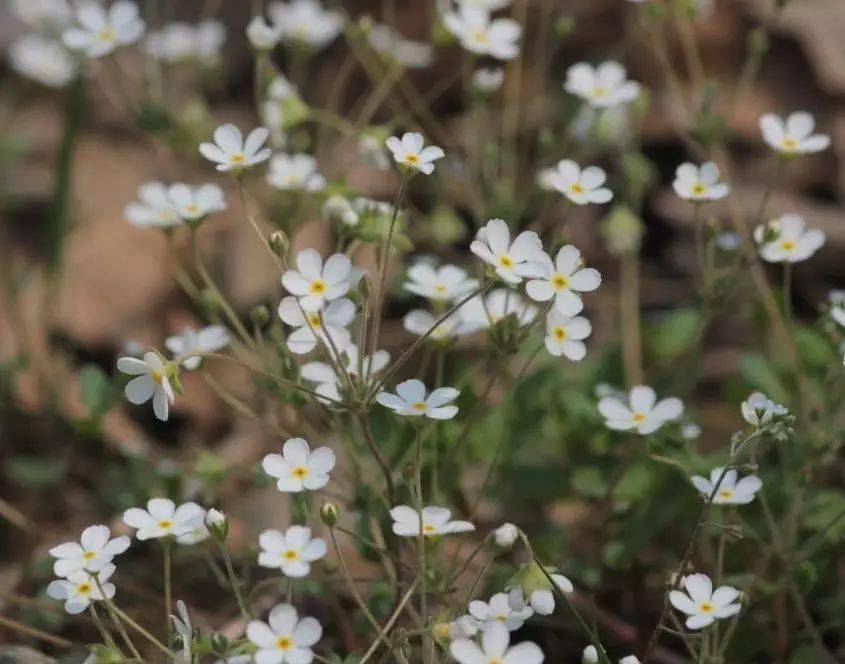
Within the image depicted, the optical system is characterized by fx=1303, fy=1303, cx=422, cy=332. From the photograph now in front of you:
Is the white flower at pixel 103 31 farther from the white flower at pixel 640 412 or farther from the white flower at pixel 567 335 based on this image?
the white flower at pixel 640 412

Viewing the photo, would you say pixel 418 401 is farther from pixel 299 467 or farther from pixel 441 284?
pixel 441 284

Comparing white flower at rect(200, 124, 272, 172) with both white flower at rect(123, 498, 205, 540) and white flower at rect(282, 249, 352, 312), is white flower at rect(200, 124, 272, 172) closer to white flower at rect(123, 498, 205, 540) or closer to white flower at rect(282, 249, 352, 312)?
white flower at rect(282, 249, 352, 312)

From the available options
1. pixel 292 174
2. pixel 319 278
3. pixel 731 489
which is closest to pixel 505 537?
pixel 731 489

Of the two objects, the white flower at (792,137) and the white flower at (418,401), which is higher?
the white flower at (792,137)

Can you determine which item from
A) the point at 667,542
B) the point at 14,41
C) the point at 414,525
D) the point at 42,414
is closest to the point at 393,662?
the point at 414,525

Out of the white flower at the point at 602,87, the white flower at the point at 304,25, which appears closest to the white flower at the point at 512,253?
the white flower at the point at 602,87

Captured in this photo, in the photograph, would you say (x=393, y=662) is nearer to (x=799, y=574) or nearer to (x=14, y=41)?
(x=799, y=574)
